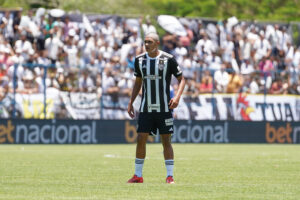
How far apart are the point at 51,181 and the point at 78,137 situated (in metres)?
13.3

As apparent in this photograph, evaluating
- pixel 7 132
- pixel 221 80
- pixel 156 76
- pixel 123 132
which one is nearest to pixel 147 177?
pixel 156 76

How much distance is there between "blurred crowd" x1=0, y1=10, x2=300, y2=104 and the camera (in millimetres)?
23172

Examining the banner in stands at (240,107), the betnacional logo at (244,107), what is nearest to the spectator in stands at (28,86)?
the banner in stands at (240,107)

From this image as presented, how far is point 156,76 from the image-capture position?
11.0m

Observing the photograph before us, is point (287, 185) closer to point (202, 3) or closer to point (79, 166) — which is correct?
point (79, 166)

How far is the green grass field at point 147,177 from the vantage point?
30.3 ft

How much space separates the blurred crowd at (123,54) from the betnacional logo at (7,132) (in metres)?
1.22

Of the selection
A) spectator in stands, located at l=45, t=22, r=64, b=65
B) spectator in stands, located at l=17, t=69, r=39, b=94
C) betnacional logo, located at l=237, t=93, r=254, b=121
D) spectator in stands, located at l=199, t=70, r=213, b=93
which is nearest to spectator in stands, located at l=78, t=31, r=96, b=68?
spectator in stands, located at l=45, t=22, r=64, b=65

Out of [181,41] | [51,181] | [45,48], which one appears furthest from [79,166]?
[181,41]

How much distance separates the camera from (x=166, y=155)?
11062 mm

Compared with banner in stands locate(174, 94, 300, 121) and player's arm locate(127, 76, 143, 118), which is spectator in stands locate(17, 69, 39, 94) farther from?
player's arm locate(127, 76, 143, 118)

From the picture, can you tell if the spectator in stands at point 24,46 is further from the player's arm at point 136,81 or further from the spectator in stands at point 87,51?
the player's arm at point 136,81

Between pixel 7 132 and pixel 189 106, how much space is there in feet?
18.6

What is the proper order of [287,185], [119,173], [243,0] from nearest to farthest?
1. [287,185]
2. [119,173]
3. [243,0]
